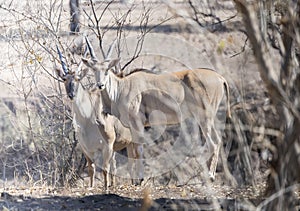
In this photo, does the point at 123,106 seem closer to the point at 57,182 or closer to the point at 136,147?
the point at 136,147

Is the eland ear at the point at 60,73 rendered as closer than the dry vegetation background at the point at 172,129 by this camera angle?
No

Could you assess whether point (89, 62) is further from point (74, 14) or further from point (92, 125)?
point (74, 14)

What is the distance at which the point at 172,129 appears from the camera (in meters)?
14.0

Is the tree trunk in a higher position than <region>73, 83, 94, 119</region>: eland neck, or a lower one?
higher

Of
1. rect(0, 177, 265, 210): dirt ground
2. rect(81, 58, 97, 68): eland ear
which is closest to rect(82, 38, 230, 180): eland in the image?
rect(81, 58, 97, 68): eland ear

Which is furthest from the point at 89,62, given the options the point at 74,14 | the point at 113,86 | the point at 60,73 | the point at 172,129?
Result: the point at 172,129

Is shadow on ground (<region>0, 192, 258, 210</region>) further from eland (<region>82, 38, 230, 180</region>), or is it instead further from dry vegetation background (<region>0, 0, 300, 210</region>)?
eland (<region>82, 38, 230, 180</region>)

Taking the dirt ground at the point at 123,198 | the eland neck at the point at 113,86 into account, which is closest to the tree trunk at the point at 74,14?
the eland neck at the point at 113,86

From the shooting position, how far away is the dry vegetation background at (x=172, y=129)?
14.3 ft

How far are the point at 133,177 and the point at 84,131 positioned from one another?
100cm

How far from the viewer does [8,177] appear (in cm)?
1270

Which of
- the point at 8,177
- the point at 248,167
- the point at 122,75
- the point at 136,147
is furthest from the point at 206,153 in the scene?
the point at 248,167

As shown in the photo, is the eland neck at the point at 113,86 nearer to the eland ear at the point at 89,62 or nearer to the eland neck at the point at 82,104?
the eland neck at the point at 82,104

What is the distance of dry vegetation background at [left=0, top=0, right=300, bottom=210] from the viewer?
4.34 m
